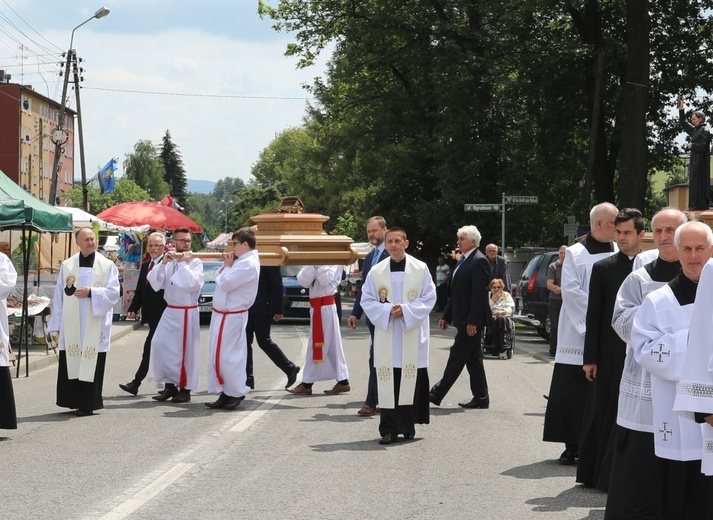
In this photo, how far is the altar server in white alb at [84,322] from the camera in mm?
12008

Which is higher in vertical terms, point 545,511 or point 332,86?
point 332,86

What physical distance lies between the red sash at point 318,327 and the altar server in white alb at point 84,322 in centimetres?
268

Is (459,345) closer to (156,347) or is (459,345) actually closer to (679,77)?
(156,347)

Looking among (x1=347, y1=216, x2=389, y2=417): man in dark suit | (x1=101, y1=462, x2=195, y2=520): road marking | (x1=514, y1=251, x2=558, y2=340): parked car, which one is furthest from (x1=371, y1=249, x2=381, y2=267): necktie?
(x1=514, y1=251, x2=558, y2=340): parked car

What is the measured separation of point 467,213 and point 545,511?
29382mm

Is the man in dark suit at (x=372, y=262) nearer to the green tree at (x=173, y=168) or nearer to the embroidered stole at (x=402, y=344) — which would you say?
the embroidered stole at (x=402, y=344)

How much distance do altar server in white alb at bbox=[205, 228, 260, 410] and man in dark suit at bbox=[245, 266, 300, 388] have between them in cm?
99

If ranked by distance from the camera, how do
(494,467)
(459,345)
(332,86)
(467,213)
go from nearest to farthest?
(494,467)
(459,345)
(467,213)
(332,86)

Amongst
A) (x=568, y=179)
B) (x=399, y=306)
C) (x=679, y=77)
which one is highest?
(x=679, y=77)

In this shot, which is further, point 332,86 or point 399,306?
point 332,86

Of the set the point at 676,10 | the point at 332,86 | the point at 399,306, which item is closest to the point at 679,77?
the point at 676,10

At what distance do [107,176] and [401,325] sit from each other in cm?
3080

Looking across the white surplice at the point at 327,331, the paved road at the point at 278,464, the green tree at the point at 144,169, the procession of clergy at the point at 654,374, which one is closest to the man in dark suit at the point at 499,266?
the white surplice at the point at 327,331

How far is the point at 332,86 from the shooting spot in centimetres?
4281
